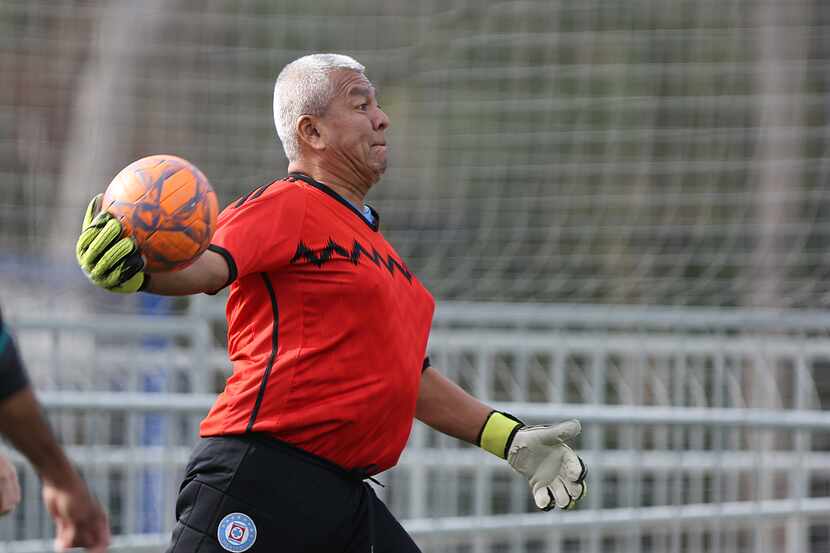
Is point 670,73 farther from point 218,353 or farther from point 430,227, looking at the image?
point 218,353

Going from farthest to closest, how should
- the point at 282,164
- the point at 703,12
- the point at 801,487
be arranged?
the point at 282,164
the point at 703,12
the point at 801,487

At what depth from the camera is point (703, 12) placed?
31.1 ft

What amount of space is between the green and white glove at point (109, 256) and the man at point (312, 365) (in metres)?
0.34

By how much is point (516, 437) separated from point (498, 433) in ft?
0.17

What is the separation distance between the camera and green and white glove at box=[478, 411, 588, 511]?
4.16 metres

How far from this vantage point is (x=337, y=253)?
148 inches

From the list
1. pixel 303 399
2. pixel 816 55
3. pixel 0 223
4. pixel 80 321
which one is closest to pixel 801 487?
pixel 303 399

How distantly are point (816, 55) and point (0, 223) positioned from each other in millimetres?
5794

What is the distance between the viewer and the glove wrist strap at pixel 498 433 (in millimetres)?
4250

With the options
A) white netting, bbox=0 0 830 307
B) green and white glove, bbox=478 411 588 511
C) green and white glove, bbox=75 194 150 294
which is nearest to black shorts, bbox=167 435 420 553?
green and white glove, bbox=478 411 588 511

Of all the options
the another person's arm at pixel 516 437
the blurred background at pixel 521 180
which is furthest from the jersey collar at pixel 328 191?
the blurred background at pixel 521 180

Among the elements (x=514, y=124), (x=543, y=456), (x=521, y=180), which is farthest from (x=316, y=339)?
(x=514, y=124)

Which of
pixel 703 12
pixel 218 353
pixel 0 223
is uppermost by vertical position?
pixel 703 12

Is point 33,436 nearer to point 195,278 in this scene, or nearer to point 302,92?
point 195,278
